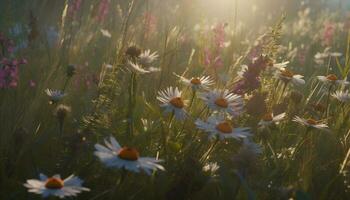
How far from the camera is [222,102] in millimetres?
2229

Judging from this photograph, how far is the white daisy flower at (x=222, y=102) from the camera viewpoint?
87.4 inches

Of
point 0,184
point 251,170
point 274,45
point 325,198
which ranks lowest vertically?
point 325,198

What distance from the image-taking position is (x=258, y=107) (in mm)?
2553

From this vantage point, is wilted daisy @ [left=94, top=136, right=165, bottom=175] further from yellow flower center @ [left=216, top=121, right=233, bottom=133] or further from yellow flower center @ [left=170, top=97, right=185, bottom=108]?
yellow flower center @ [left=170, top=97, right=185, bottom=108]

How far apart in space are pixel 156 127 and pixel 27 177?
0.60 meters

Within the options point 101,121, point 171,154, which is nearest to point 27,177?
point 101,121

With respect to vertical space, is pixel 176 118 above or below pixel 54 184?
below

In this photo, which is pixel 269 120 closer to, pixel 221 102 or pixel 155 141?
pixel 221 102

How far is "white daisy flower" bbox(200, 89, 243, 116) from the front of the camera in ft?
7.29

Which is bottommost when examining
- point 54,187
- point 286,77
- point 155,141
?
point 155,141

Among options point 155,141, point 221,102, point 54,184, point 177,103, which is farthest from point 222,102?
point 54,184

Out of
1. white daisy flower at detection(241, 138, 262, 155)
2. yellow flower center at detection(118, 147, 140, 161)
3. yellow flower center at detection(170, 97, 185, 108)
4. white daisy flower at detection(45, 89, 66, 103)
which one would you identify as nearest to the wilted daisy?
yellow flower center at detection(118, 147, 140, 161)

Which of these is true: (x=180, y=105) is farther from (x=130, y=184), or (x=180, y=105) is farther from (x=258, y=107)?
(x=258, y=107)

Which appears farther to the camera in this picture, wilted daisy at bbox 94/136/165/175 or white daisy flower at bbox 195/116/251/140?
white daisy flower at bbox 195/116/251/140
